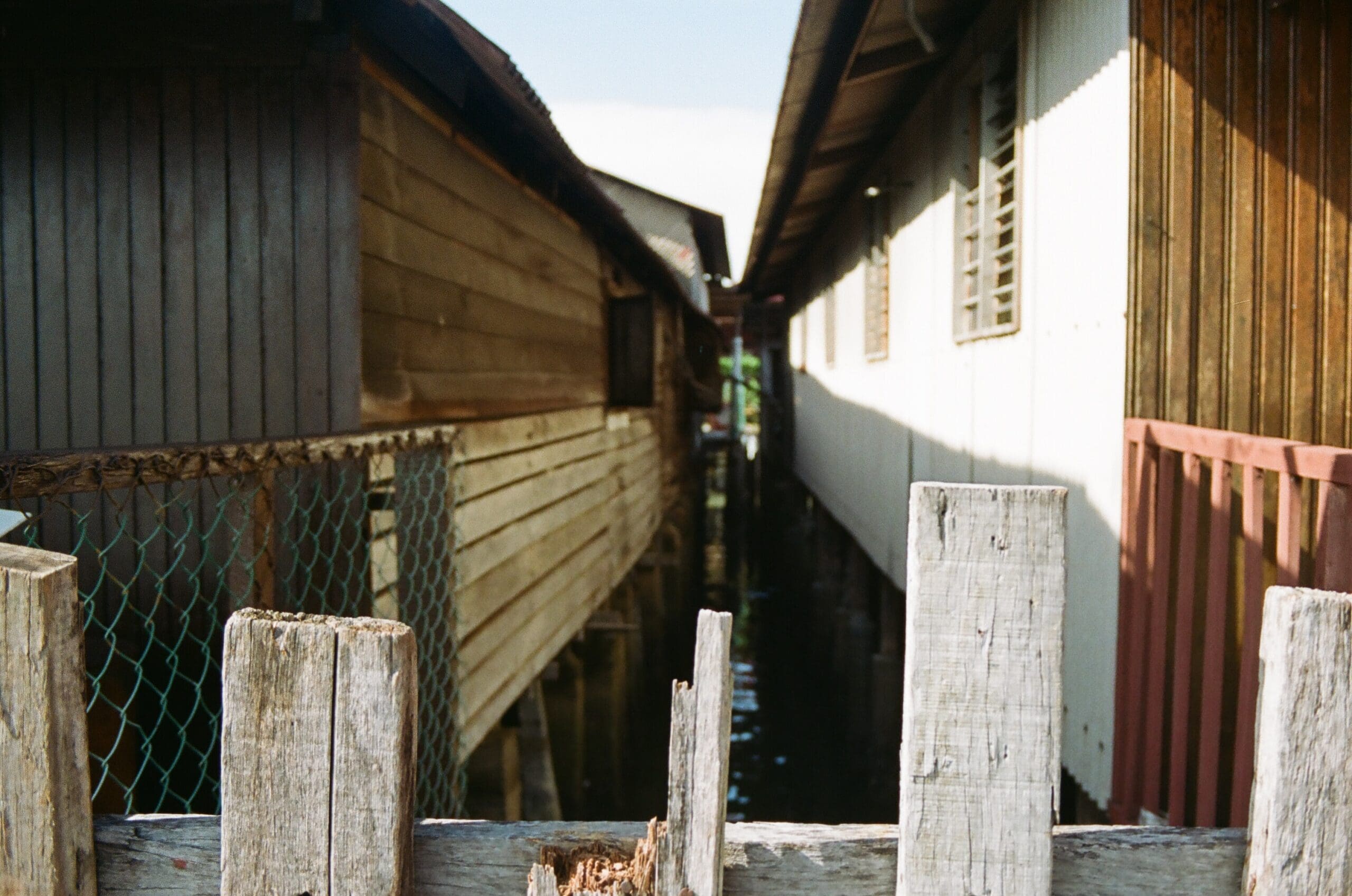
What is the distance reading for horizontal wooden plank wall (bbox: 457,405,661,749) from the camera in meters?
5.10

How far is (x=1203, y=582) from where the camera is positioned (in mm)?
3584

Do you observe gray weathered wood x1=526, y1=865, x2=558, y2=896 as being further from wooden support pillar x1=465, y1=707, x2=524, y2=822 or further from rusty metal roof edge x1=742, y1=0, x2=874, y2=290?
rusty metal roof edge x1=742, y1=0, x2=874, y2=290

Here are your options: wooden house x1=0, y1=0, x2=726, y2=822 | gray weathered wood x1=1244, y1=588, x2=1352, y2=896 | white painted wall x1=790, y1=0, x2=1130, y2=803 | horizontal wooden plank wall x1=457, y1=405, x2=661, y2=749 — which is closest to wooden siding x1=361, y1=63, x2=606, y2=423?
wooden house x1=0, y1=0, x2=726, y2=822

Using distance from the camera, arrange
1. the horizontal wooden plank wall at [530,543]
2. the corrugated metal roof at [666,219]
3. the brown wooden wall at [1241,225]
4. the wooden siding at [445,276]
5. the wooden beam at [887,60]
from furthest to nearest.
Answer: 1. the corrugated metal roof at [666,219]
2. the wooden beam at [887,60]
3. the horizontal wooden plank wall at [530,543]
4. the wooden siding at [445,276]
5. the brown wooden wall at [1241,225]

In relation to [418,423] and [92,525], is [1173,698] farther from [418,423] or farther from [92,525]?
[92,525]

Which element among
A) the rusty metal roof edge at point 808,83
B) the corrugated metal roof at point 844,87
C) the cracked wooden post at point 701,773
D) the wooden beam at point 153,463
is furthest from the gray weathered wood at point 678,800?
the rusty metal roof edge at point 808,83

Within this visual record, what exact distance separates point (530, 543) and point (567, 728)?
2748 millimetres

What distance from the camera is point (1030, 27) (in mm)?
4922

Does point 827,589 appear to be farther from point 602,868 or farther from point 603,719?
point 602,868

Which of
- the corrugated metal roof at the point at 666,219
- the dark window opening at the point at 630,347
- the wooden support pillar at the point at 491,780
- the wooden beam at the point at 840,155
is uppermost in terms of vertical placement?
the corrugated metal roof at the point at 666,219

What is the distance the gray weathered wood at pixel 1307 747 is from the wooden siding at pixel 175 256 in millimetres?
3336

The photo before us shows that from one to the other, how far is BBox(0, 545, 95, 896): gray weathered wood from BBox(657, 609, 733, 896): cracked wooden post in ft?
2.31

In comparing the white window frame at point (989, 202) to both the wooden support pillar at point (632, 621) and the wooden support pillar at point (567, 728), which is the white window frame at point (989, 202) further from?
the wooden support pillar at point (632, 621)

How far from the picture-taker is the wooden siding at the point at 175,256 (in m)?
4.01
